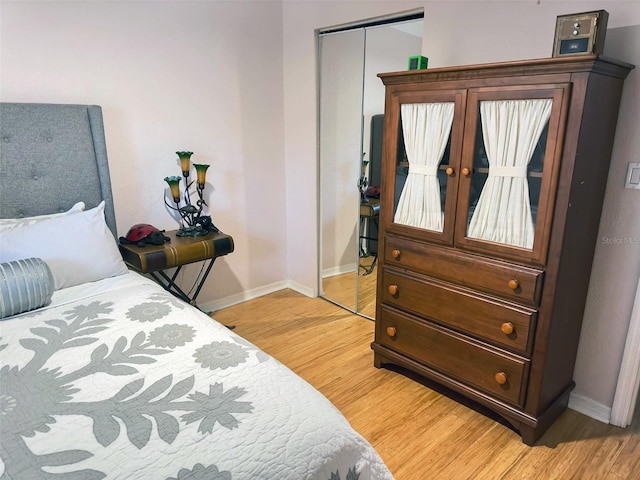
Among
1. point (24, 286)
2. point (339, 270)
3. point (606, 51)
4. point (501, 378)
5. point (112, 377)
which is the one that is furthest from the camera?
point (339, 270)

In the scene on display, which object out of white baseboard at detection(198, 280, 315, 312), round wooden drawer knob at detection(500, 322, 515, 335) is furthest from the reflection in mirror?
round wooden drawer knob at detection(500, 322, 515, 335)

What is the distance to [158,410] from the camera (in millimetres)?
1180

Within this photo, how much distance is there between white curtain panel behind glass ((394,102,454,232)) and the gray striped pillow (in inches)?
67.4

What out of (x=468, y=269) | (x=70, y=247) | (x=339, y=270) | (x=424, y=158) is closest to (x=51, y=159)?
(x=70, y=247)

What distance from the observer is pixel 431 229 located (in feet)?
7.08

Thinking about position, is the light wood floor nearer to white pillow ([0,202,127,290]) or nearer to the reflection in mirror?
the reflection in mirror

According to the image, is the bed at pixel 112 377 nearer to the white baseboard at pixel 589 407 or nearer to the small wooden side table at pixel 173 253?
the small wooden side table at pixel 173 253

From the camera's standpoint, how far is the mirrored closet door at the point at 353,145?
2826 mm

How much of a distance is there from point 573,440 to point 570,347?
42cm

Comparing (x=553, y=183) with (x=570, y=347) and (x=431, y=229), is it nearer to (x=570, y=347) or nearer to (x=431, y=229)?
(x=431, y=229)

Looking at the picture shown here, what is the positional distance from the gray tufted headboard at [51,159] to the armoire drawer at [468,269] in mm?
1708

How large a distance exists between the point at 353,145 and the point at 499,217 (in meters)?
1.42

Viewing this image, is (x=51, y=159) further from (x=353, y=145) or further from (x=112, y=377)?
(x=353, y=145)

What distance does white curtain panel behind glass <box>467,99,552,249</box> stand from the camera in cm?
175
